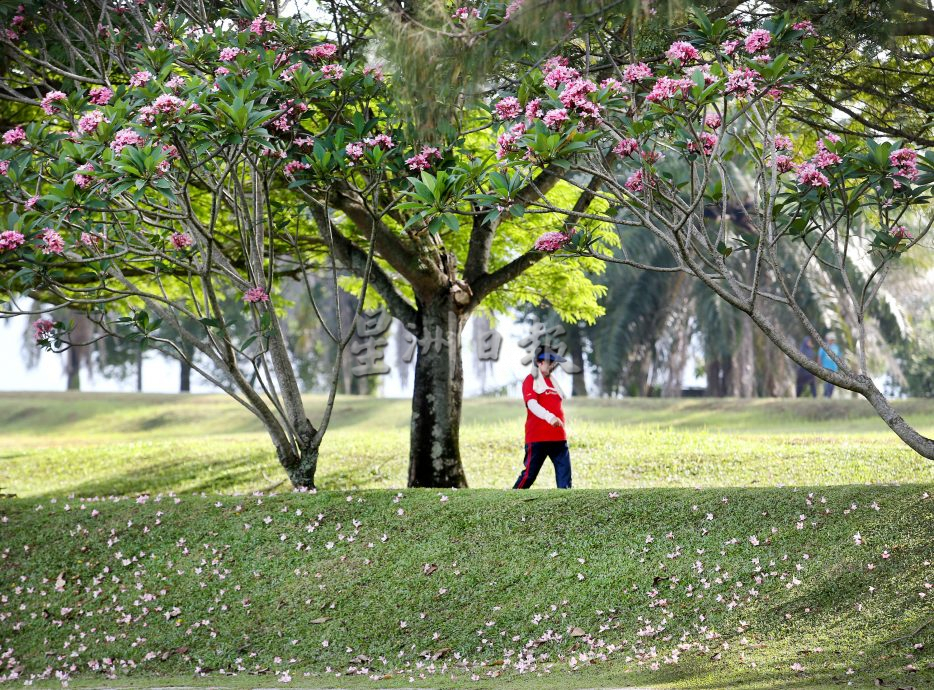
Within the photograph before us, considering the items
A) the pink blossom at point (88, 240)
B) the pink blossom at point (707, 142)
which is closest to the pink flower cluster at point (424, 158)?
the pink blossom at point (707, 142)

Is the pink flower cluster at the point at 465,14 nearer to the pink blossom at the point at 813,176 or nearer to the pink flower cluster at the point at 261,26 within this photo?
the pink blossom at the point at 813,176

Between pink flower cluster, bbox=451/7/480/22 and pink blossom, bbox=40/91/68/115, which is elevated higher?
pink blossom, bbox=40/91/68/115

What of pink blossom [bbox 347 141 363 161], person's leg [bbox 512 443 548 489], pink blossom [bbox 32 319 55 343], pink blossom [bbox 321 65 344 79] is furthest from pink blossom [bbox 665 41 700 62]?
pink blossom [bbox 32 319 55 343]

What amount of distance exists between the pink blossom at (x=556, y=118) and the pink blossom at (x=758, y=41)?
1298 mm

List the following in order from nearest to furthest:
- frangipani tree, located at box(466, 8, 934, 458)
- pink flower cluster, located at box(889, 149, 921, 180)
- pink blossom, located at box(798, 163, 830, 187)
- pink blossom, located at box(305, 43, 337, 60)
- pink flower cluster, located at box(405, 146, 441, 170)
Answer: frangipani tree, located at box(466, 8, 934, 458) → pink flower cluster, located at box(889, 149, 921, 180) → pink blossom, located at box(798, 163, 830, 187) → pink flower cluster, located at box(405, 146, 441, 170) → pink blossom, located at box(305, 43, 337, 60)

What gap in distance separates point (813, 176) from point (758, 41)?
3.66 ft

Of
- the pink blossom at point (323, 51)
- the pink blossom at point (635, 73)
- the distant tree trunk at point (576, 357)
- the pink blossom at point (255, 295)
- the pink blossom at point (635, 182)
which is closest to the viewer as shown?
the pink blossom at point (635, 73)

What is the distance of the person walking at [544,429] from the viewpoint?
385 inches

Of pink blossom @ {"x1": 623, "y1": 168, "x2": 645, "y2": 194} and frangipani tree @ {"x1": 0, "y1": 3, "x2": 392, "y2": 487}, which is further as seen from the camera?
frangipani tree @ {"x1": 0, "y1": 3, "x2": 392, "y2": 487}

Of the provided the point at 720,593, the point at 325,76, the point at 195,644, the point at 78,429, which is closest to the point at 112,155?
the point at 325,76

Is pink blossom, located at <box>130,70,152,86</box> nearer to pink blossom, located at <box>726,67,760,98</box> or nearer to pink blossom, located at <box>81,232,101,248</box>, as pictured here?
pink blossom, located at <box>81,232,101,248</box>

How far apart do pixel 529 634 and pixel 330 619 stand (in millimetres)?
1636

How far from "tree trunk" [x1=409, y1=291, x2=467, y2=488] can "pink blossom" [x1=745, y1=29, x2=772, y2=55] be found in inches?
238

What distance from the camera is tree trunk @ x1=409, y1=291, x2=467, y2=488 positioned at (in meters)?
11.9
